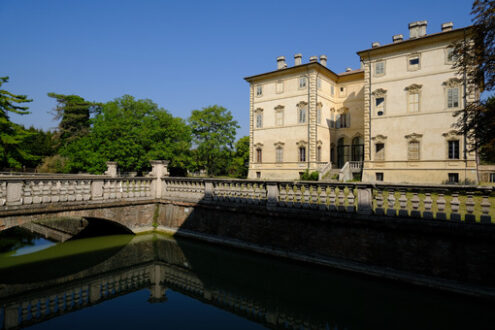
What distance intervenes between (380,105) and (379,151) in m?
3.96

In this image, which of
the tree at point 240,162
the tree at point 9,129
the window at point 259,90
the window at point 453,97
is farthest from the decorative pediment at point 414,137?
the tree at point 9,129

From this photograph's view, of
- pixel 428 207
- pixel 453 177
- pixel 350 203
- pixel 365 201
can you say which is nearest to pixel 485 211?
pixel 428 207

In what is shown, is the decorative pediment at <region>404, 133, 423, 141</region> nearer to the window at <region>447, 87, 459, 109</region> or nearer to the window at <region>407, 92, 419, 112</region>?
the window at <region>407, 92, 419, 112</region>

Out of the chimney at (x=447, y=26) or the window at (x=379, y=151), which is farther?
the window at (x=379, y=151)

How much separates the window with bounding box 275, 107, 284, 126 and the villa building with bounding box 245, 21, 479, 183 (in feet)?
0.34

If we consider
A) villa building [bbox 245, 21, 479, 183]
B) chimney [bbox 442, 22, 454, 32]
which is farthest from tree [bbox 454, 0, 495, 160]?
chimney [bbox 442, 22, 454, 32]

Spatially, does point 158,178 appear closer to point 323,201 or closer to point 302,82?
point 323,201

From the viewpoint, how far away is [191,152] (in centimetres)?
3628

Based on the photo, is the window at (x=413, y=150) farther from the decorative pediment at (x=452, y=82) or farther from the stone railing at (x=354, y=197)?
the stone railing at (x=354, y=197)

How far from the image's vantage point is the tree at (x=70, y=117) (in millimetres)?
48219

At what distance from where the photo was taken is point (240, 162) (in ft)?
141

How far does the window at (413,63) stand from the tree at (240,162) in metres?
22.3

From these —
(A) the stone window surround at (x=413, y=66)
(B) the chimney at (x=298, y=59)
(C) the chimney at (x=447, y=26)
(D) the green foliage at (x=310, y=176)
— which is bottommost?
(D) the green foliage at (x=310, y=176)

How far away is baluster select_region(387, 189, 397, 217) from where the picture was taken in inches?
283
